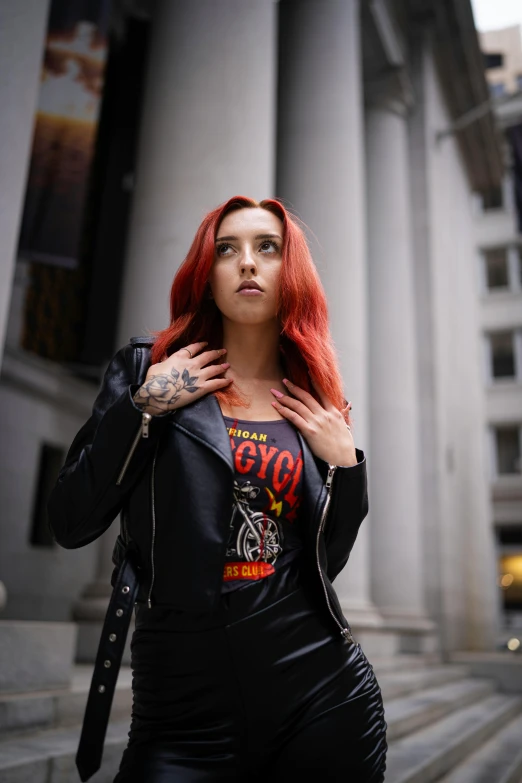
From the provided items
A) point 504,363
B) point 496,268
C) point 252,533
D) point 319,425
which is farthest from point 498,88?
point 252,533

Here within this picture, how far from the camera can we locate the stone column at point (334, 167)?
8.41 metres

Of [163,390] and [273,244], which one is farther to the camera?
[273,244]

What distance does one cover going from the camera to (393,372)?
1192cm

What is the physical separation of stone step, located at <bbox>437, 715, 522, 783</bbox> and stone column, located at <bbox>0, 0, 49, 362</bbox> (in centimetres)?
475

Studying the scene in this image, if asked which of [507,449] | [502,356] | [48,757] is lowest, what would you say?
[48,757]

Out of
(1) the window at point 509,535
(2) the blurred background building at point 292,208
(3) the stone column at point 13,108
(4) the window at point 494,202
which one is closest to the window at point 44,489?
(2) the blurred background building at point 292,208

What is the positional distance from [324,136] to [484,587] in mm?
9938

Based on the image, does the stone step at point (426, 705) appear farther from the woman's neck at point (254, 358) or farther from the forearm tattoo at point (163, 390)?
the forearm tattoo at point (163, 390)

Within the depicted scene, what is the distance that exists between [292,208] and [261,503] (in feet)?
3.41

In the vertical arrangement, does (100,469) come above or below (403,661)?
above

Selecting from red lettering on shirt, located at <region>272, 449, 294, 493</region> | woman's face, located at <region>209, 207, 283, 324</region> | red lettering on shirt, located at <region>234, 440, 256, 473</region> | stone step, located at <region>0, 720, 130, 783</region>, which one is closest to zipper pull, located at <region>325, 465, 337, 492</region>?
red lettering on shirt, located at <region>272, 449, 294, 493</region>

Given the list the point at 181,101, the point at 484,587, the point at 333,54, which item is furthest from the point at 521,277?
the point at 181,101

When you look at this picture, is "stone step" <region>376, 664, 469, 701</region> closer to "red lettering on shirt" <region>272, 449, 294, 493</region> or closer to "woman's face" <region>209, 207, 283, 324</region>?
"red lettering on shirt" <region>272, 449, 294, 493</region>

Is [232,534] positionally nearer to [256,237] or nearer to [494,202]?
[256,237]
